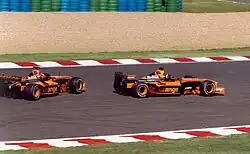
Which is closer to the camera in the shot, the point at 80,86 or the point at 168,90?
the point at 168,90

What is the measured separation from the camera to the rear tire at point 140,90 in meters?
19.9

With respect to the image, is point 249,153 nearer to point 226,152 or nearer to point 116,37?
point 226,152

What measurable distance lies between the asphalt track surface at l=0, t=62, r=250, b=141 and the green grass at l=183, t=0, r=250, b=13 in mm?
14921

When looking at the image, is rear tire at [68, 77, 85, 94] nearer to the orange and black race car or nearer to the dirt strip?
the orange and black race car

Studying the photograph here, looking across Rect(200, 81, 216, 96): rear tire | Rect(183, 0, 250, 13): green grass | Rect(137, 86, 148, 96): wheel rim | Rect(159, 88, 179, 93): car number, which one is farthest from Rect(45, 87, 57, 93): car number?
Rect(183, 0, 250, 13): green grass

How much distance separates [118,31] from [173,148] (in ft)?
47.6

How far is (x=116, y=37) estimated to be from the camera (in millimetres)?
28547

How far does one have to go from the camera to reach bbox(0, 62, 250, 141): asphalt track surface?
1611 centimetres

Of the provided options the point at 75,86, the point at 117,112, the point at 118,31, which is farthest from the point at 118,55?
the point at 117,112

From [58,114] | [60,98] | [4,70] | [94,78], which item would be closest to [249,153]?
Result: [58,114]

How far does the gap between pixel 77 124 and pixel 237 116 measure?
3.57 m

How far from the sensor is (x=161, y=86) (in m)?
20.1

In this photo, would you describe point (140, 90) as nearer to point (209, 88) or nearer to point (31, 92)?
point (209, 88)

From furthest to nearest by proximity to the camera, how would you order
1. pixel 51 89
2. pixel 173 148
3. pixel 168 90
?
pixel 168 90, pixel 51 89, pixel 173 148
